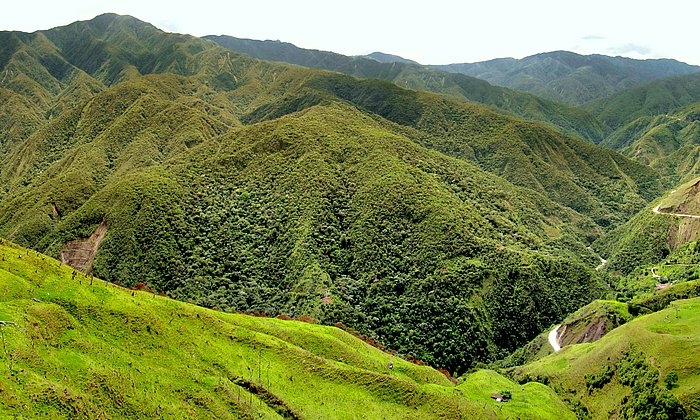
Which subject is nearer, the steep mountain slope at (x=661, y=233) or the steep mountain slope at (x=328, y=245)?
the steep mountain slope at (x=328, y=245)

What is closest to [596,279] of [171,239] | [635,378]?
[635,378]

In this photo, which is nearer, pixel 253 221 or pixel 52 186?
pixel 253 221

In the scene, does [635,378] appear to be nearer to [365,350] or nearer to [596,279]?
[365,350]

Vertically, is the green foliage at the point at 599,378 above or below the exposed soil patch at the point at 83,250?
below

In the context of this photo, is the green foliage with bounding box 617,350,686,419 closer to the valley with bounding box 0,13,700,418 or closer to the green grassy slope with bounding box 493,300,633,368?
the valley with bounding box 0,13,700,418

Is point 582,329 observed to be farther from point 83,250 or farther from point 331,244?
point 83,250

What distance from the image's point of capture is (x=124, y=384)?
45375 mm

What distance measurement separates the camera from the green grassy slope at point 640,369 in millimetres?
67688

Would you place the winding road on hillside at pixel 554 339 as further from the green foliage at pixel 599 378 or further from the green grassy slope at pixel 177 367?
the green grassy slope at pixel 177 367

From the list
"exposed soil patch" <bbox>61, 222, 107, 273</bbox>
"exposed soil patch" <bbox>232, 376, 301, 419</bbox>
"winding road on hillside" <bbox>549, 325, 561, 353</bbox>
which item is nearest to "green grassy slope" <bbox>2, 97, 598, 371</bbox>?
"exposed soil patch" <bbox>61, 222, 107, 273</bbox>

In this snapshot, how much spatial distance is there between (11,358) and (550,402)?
257 feet

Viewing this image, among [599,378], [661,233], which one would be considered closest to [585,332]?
[599,378]

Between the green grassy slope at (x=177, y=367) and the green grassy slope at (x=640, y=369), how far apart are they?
23.0 feet

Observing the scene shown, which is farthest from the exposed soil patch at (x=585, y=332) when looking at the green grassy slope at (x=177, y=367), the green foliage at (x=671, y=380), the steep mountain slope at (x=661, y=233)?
the steep mountain slope at (x=661, y=233)
